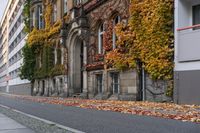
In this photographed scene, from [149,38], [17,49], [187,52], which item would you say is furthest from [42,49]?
[17,49]

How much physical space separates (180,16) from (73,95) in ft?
53.3

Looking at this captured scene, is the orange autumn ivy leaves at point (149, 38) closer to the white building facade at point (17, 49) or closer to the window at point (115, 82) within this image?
the window at point (115, 82)

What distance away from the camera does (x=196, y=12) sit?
1880 centimetres

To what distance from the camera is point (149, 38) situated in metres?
20.3

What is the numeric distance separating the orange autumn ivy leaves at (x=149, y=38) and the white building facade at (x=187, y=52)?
0.75 metres

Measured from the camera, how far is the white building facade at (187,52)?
674 inches

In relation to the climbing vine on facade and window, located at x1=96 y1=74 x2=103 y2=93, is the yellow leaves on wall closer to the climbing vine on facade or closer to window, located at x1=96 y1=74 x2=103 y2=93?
the climbing vine on facade

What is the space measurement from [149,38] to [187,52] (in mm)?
2983

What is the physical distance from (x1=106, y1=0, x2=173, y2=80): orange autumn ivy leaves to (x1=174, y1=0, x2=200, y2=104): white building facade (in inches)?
29.4

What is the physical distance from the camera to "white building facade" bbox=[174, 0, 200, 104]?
17125mm

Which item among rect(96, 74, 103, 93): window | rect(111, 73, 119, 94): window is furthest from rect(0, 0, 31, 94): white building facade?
rect(111, 73, 119, 94): window

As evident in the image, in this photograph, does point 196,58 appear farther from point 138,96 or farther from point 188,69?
point 138,96

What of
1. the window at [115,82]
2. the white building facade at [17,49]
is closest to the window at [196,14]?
the window at [115,82]

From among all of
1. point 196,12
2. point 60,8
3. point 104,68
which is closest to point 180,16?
point 196,12
